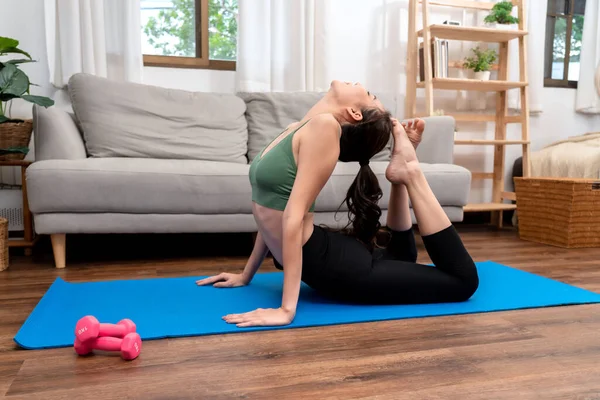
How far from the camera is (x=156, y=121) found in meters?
2.78

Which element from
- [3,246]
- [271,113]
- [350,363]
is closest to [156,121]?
[271,113]

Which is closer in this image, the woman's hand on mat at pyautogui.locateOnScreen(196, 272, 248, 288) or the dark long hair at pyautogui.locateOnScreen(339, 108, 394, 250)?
the dark long hair at pyautogui.locateOnScreen(339, 108, 394, 250)

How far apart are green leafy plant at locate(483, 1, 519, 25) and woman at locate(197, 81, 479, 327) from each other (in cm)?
222

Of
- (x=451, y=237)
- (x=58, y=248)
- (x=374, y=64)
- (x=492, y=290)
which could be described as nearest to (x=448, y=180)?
(x=492, y=290)

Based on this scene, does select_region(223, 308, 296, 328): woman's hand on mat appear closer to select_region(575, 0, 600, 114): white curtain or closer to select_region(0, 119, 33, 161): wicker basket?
select_region(0, 119, 33, 161): wicker basket

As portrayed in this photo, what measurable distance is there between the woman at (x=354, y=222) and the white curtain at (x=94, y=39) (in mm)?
1806

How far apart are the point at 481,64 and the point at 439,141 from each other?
100cm

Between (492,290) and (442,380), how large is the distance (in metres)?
0.83

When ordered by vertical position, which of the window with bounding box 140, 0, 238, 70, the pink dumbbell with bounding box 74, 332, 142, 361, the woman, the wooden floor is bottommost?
the wooden floor

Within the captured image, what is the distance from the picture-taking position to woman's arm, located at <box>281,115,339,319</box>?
1.37 meters

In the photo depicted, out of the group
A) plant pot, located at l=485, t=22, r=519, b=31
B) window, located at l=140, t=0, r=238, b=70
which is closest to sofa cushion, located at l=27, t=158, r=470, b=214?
window, located at l=140, t=0, r=238, b=70

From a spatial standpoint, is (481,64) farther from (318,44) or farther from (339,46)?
(318,44)

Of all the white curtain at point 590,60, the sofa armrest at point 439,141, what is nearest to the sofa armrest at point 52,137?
the sofa armrest at point 439,141

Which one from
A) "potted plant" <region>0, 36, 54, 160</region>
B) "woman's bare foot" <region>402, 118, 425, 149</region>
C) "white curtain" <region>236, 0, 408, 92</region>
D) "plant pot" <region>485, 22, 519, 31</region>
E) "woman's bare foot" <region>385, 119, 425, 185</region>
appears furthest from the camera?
"plant pot" <region>485, 22, 519, 31</region>
